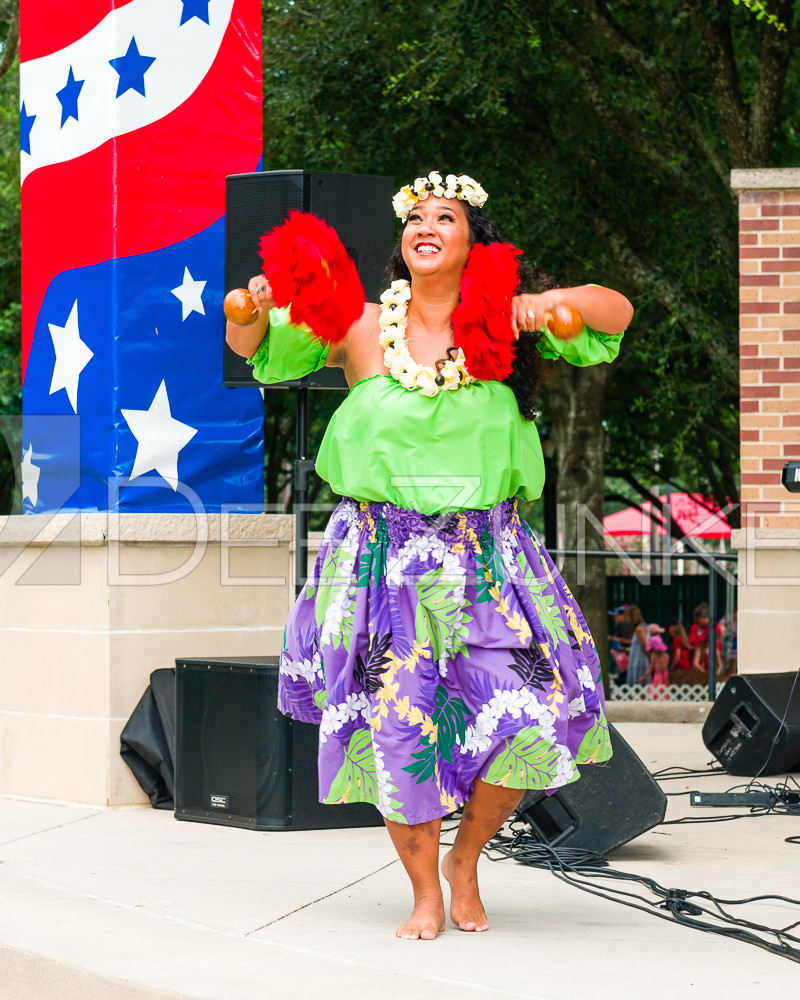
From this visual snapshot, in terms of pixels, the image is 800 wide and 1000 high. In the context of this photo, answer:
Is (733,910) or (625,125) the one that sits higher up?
(625,125)

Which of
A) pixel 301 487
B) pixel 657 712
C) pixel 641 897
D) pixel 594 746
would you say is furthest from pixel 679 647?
pixel 594 746

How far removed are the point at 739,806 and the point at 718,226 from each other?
7359 millimetres

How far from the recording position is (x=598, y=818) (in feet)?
14.3

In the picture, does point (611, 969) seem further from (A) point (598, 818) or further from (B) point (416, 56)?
(B) point (416, 56)

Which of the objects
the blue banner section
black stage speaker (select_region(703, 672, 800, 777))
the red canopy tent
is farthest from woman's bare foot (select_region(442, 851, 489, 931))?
the red canopy tent

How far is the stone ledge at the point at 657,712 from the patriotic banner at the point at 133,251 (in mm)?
3895

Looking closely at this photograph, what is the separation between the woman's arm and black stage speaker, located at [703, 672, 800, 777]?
9.99 ft

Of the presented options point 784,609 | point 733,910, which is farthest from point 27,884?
point 784,609

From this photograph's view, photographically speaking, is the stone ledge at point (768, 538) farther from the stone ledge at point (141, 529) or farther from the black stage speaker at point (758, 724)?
the stone ledge at point (141, 529)

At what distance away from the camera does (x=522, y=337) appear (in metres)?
3.55

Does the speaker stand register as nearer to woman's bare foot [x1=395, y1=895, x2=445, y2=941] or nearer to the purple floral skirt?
the purple floral skirt

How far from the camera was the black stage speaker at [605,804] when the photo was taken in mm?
4336

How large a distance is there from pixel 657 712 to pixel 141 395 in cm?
476

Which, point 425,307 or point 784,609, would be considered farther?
point 784,609
